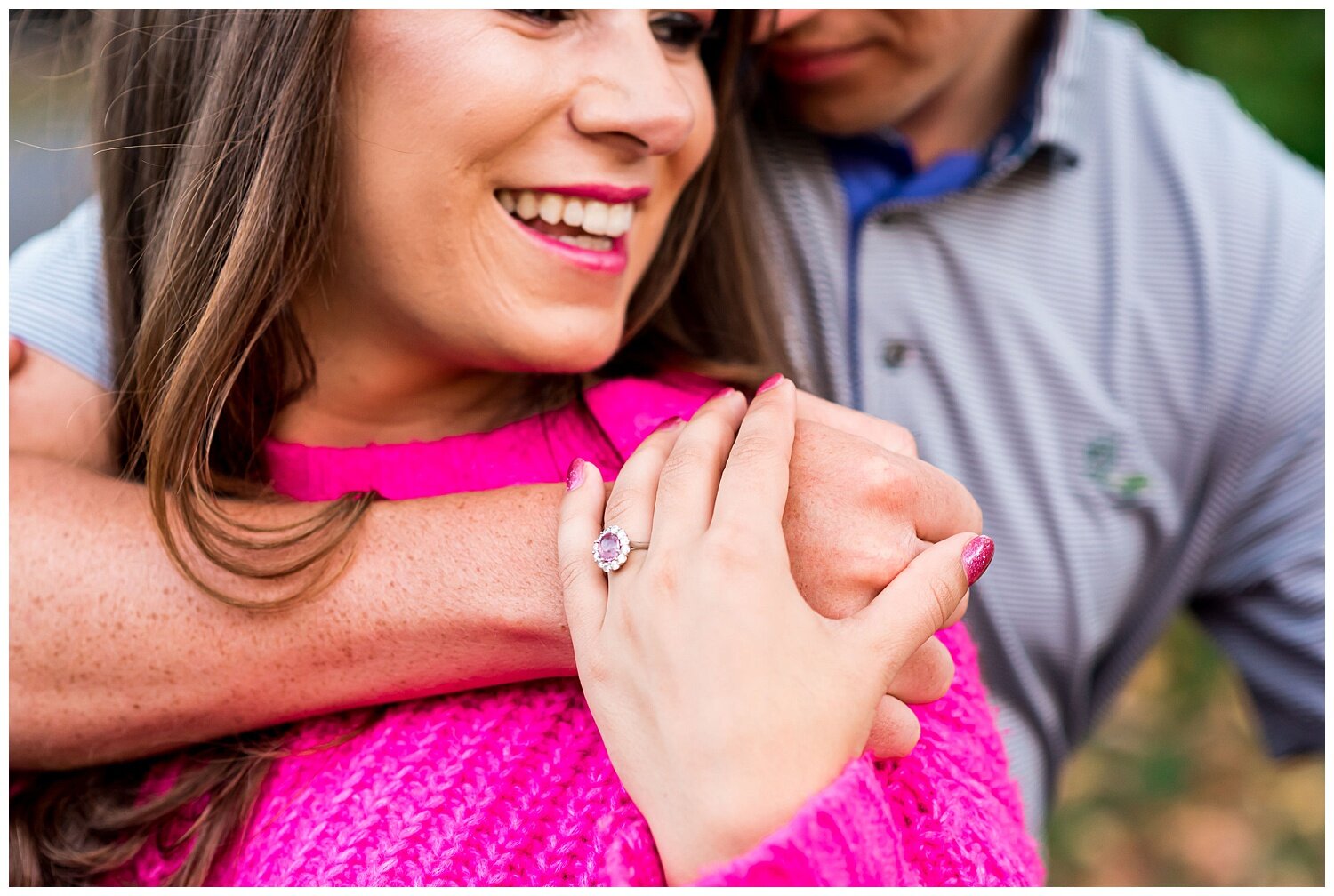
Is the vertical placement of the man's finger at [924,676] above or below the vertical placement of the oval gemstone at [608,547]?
below

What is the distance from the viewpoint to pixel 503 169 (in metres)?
1.33

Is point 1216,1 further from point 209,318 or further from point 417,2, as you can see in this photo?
point 209,318

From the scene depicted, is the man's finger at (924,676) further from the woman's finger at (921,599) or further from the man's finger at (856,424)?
the man's finger at (856,424)

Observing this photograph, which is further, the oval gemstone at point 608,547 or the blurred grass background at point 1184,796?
the blurred grass background at point 1184,796

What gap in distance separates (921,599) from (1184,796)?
3055 mm

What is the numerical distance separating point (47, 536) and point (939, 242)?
143 cm

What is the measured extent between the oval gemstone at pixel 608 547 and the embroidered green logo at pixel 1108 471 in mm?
1248

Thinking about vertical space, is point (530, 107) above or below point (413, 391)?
above

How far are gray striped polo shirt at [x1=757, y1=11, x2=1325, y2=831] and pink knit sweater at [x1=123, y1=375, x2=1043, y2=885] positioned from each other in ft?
2.61

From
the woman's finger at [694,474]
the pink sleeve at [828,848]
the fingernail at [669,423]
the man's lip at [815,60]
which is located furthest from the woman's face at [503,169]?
the pink sleeve at [828,848]

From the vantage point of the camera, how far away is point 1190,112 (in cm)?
216

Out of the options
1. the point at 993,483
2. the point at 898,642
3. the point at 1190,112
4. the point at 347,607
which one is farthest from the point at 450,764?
the point at 1190,112

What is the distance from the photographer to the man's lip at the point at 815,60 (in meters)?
1.90

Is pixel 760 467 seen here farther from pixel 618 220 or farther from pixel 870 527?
pixel 618 220
